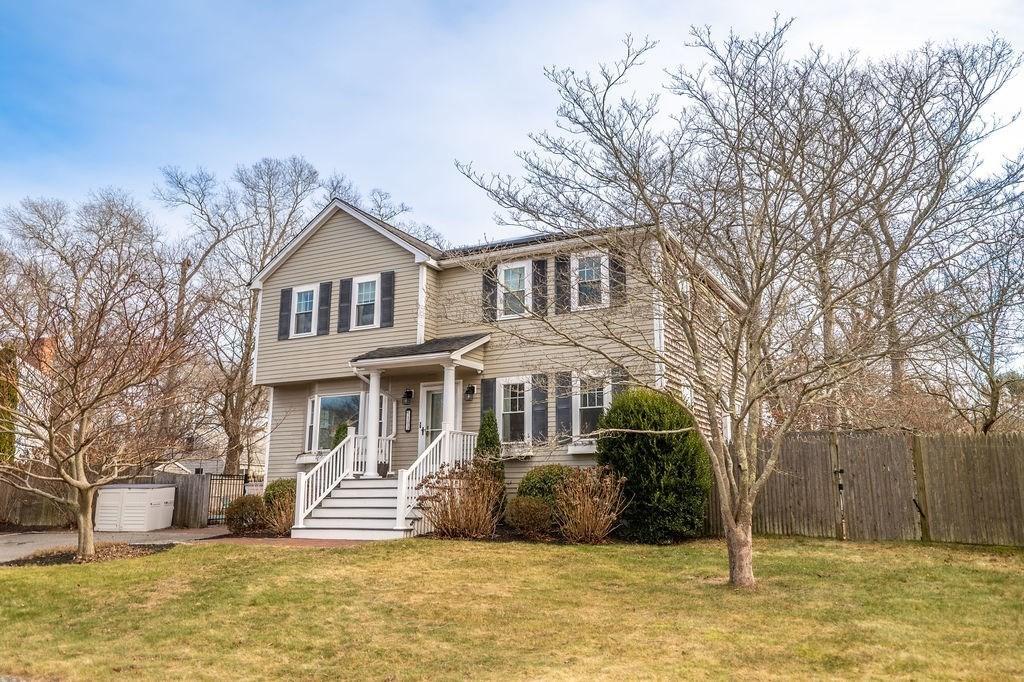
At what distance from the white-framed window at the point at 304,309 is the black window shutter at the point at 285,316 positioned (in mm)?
95

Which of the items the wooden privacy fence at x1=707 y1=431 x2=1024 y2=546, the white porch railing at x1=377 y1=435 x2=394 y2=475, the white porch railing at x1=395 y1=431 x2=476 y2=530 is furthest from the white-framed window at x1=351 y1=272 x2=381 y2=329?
the wooden privacy fence at x1=707 y1=431 x2=1024 y2=546

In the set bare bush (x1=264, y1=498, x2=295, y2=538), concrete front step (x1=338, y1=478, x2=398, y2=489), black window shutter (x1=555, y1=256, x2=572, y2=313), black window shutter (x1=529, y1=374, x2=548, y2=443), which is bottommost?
bare bush (x1=264, y1=498, x2=295, y2=538)

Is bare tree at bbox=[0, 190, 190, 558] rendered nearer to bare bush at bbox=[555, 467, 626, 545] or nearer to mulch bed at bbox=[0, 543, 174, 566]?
mulch bed at bbox=[0, 543, 174, 566]

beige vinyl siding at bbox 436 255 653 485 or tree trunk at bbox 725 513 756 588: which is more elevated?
beige vinyl siding at bbox 436 255 653 485

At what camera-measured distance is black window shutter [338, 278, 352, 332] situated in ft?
55.4

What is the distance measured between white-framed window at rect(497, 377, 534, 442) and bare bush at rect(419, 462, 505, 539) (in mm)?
1715

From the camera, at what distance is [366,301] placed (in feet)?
55.4

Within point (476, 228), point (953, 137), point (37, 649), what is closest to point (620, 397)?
point (476, 228)

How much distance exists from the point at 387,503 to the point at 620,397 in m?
4.72

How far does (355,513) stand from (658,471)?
5599 mm

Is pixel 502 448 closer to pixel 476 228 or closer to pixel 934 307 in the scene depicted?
pixel 476 228

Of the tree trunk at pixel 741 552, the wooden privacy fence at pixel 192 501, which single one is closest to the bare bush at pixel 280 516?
the wooden privacy fence at pixel 192 501

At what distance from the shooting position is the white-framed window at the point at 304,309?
684 inches

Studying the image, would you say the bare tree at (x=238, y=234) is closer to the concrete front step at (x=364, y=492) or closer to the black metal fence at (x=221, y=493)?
the black metal fence at (x=221, y=493)
